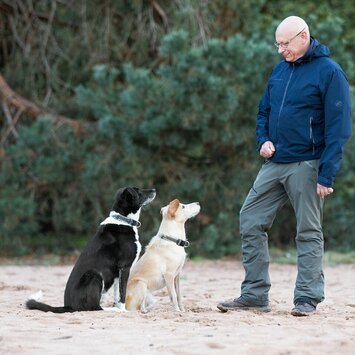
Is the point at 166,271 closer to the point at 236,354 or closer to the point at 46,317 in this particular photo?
the point at 46,317

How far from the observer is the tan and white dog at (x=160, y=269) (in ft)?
25.6

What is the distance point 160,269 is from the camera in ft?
25.7

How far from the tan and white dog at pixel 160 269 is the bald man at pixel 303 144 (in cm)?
77

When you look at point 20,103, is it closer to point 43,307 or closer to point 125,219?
point 125,219

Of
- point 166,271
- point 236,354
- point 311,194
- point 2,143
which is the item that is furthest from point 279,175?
point 2,143

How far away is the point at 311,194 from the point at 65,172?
26.3 feet

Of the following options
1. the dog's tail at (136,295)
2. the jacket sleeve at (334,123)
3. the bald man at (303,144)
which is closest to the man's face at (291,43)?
the bald man at (303,144)

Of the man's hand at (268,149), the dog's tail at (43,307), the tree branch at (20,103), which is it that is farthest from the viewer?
the tree branch at (20,103)

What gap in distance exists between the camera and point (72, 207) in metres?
14.7

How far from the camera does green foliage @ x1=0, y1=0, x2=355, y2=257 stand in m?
13.7

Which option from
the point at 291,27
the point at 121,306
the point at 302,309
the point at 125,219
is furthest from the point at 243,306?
the point at 291,27

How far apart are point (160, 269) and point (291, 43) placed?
88.2 inches

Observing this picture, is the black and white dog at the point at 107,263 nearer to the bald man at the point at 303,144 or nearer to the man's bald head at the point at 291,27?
the bald man at the point at 303,144

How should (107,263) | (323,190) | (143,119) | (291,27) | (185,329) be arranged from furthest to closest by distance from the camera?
(143,119) → (107,263) → (291,27) → (323,190) → (185,329)
